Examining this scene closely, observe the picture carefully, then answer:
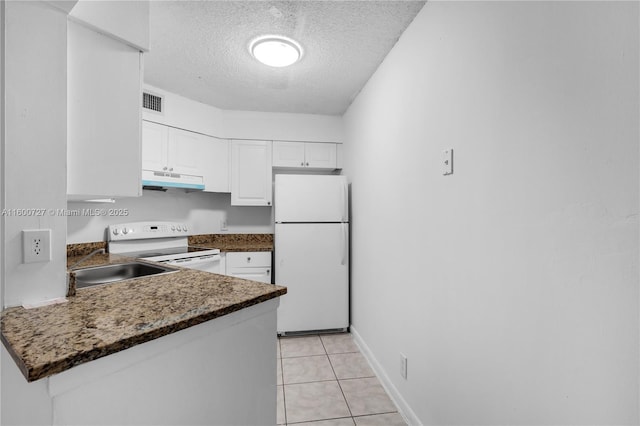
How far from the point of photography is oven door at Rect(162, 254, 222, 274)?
275 cm

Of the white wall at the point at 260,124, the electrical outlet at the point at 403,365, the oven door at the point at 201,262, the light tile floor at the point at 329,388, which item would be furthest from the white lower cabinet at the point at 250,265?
the electrical outlet at the point at 403,365

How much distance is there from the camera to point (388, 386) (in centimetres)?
213

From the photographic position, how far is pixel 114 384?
79 cm

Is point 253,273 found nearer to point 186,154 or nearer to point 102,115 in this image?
point 186,154

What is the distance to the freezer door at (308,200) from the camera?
309 centimetres

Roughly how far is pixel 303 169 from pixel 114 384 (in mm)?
3164

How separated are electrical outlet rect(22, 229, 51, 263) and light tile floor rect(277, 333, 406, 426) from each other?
1.53 metres

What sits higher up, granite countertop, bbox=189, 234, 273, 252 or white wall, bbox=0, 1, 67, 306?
white wall, bbox=0, 1, 67, 306

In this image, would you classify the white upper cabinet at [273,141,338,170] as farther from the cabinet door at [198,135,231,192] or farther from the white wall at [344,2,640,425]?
the white wall at [344,2,640,425]

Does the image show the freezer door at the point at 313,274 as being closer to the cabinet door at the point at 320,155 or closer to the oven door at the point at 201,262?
the oven door at the point at 201,262

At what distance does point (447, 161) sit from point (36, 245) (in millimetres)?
1614

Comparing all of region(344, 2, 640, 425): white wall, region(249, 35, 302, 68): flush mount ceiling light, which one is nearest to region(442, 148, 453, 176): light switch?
region(344, 2, 640, 425): white wall

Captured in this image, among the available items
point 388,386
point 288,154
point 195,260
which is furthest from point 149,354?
point 288,154

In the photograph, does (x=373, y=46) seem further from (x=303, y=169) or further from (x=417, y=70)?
(x=303, y=169)
